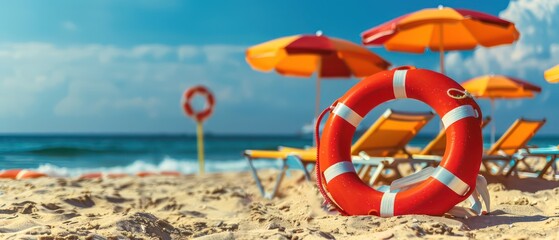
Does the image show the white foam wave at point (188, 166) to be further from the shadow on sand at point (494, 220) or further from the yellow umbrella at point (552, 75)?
the shadow on sand at point (494, 220)

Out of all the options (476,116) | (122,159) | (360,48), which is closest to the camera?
(476,116)

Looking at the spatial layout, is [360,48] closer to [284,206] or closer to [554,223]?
[284,206]

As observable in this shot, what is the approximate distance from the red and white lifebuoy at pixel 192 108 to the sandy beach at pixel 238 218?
136 inches

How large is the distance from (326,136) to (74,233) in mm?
1463

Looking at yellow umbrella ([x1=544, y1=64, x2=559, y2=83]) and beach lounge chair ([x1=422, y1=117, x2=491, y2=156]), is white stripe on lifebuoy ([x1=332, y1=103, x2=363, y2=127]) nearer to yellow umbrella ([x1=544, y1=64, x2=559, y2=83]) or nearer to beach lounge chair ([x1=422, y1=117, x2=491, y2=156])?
beach lounge chair ([x1=422, y1=117, x2=491, y2=156])

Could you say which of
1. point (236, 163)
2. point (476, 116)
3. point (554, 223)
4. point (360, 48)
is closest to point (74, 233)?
point (476, 116)

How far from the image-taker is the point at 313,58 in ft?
22.7

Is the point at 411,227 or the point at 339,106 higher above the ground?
the point at 339,106

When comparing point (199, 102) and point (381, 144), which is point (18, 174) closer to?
point (199, 102)

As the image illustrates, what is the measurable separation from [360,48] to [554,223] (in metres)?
3.11

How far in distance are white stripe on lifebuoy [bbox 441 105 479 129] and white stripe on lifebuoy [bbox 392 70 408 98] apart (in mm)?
274

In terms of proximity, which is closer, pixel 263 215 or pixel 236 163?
pixel 263 215

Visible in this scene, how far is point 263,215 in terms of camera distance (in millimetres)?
3523

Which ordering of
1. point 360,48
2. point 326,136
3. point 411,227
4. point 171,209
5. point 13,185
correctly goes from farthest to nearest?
point 360,48 → point 13,185 → point 171,209 → point 326,136 → point 411,227
